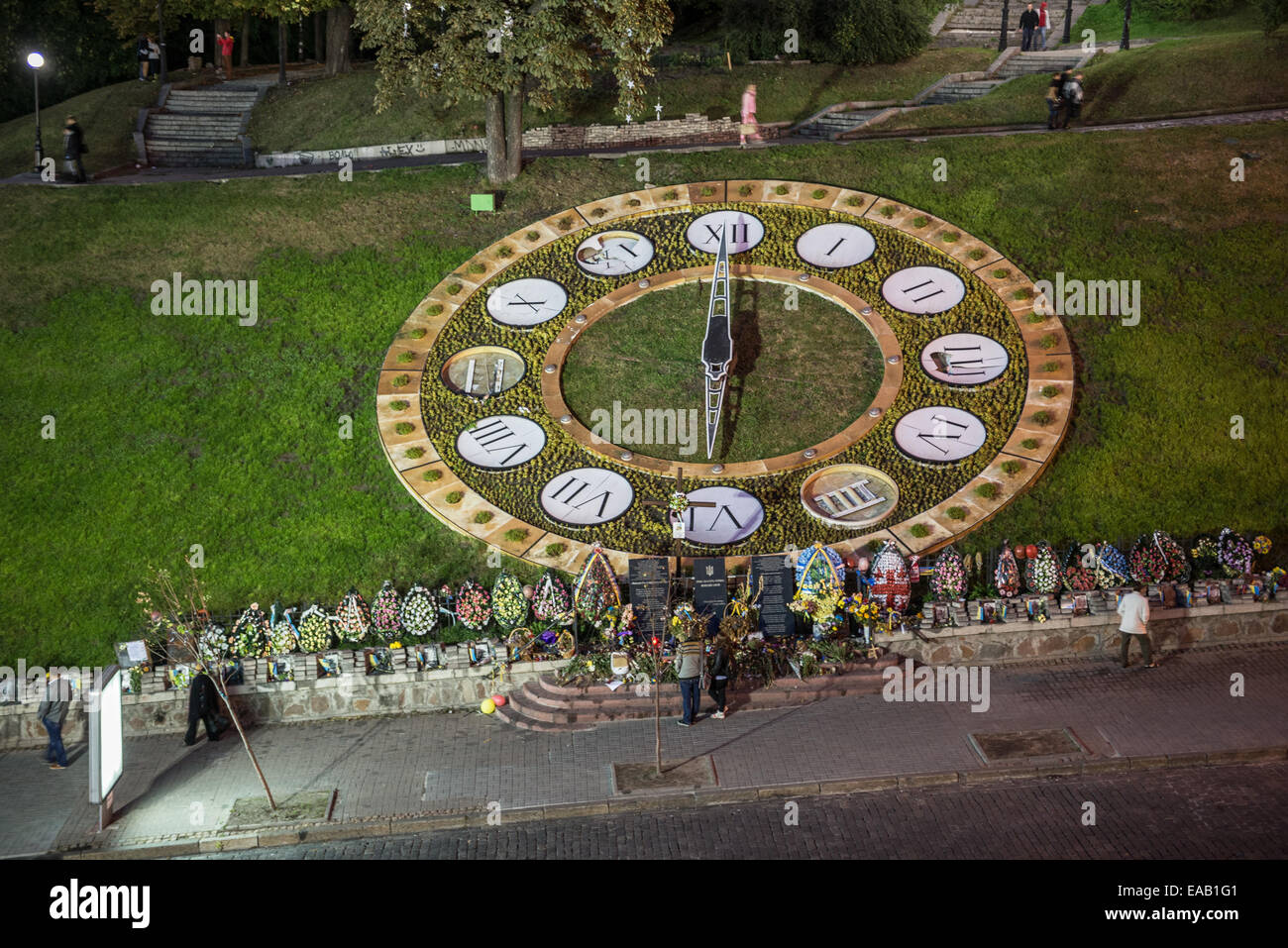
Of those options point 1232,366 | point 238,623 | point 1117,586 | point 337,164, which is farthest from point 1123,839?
point 337,164

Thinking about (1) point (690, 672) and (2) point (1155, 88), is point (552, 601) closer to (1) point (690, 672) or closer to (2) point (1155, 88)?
(1) point (690, 672)

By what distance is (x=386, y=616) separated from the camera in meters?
23.3

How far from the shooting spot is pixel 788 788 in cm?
1997

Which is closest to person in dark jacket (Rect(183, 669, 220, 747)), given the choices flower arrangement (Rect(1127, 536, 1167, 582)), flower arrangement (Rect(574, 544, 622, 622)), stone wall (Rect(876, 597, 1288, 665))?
flower arrangement (Rect(574, 544, 622, 622))

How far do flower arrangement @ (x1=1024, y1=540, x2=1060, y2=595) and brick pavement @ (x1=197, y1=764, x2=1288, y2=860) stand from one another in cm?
417

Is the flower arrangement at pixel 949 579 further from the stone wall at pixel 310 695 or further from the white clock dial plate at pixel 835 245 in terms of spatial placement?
the white clock dial plate at pixel 835 245

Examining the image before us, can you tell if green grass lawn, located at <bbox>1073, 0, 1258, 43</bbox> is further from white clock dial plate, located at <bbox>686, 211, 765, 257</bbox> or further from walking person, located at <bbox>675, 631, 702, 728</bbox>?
walking person, located at <bbox>675, 631, 702, 728</bbox>

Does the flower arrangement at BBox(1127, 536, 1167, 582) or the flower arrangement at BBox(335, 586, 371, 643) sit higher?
the flower arrangement at BBox(1127, 536, 1167, 582)

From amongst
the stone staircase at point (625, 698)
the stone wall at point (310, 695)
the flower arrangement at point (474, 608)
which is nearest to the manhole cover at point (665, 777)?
the stone staircase at point (625, 698)

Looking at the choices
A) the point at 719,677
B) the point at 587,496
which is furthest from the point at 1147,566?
the point at 587,496

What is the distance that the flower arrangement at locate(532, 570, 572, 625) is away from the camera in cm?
2319

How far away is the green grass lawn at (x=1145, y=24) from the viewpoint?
149ft

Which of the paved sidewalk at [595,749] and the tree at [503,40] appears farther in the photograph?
the tree at [503,40]

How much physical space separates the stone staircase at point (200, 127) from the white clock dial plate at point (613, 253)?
1218cm
